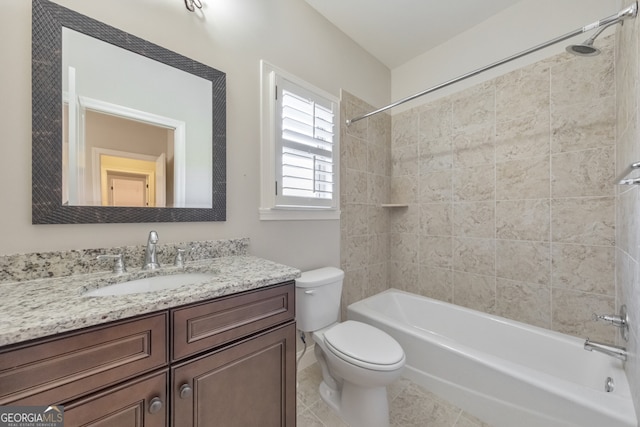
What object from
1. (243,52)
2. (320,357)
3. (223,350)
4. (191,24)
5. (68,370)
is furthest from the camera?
(320,357)

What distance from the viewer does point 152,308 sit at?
0.67 m

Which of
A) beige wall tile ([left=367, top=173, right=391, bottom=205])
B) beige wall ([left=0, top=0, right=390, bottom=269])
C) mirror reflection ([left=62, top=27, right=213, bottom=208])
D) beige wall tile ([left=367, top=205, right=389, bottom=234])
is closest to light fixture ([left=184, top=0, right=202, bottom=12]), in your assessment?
beige wall ([left=0, top=0, right=390, bottom=269])

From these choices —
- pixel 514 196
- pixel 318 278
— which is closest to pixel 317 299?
pixel 318 278

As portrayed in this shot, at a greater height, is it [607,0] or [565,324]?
[607,0]

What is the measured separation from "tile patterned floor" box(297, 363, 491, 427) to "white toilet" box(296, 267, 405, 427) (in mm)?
68

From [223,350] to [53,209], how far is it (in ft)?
2.75

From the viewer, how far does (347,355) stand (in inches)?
48.8

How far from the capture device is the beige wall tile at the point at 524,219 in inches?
64.7

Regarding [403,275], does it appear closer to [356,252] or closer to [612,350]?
[356,252]

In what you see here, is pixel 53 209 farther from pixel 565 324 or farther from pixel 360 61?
pixel 565 324

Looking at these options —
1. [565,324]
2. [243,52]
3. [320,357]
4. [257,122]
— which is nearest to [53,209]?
[257,122]

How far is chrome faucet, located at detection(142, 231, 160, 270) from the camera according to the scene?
105cm

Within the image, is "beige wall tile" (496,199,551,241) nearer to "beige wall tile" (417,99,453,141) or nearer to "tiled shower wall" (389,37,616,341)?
"tiled shower wall" (389,37,616,341)

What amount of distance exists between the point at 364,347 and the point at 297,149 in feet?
4.18
